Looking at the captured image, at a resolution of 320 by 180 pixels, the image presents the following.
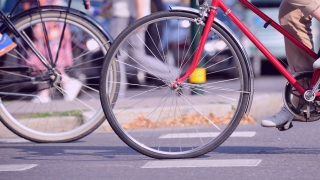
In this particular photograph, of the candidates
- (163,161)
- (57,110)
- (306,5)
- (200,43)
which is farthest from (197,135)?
(57,110)

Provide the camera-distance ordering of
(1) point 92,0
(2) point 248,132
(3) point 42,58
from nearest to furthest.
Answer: (3) point 42,58
(2) point 248,132
(1) point 92,0

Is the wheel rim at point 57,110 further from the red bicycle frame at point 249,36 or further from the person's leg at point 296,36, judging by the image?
the person's leg at point 296,36

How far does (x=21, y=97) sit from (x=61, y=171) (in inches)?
58.2

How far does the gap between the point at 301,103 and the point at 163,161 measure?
938 millimetres

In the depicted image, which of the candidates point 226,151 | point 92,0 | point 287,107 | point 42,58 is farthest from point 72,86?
point 92,0

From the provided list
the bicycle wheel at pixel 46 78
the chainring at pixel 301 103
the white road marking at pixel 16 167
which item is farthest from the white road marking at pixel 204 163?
the bicycle wheel at pixel 46 78

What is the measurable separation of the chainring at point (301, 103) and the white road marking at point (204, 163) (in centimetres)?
38

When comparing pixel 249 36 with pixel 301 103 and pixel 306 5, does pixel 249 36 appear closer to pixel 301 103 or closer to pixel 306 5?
pixel 306 5

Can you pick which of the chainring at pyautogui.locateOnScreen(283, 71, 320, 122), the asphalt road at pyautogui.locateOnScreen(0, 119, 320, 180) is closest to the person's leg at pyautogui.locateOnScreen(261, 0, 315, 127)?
the chainring at pyautogui.locateOnScreen(283, 71, 320, 122)

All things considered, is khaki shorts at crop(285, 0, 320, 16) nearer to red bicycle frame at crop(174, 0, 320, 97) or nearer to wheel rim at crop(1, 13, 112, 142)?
red bicycle frame at crop(174, 0, 320, 97)

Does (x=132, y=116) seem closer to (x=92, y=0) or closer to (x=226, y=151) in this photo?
(x=226, y=151)

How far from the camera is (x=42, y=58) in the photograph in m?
6.54

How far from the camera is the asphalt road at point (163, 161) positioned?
16.8ft

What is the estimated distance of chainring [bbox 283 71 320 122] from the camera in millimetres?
5492
